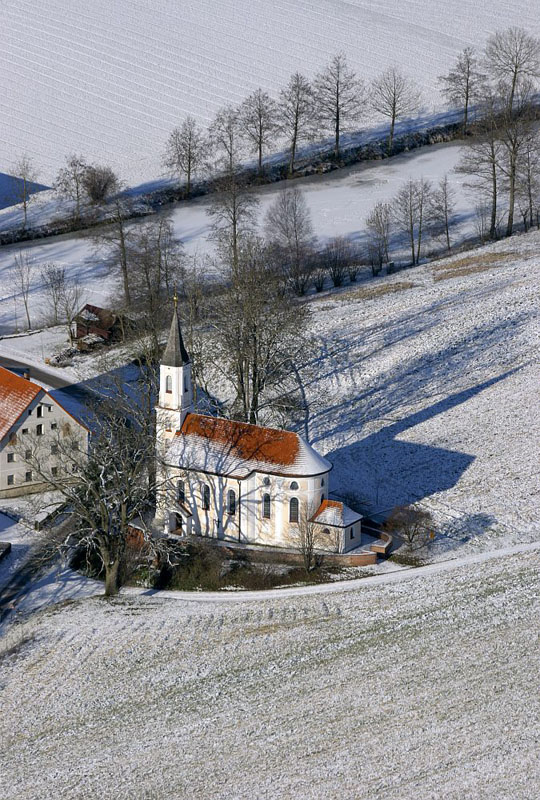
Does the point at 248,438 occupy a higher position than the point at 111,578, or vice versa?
the point at 248,438

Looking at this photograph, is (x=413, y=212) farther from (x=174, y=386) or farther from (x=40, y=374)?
(x=174, y=386)

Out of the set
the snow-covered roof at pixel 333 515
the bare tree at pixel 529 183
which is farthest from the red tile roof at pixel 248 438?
the bare tree at pixel 529 183

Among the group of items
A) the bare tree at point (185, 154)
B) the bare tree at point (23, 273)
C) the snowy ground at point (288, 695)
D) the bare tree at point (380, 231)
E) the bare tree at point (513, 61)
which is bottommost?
the snowy ground at point (288, 695)

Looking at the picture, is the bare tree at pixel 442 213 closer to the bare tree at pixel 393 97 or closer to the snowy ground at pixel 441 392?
the snowy ground at pixel 441 392

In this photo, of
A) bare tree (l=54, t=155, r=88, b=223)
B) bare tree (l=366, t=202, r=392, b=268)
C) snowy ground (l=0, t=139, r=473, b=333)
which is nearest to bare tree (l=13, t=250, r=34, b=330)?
snowy ground (l=0, t=139, r=473, b=333)

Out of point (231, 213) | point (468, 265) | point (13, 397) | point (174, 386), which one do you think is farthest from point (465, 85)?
point (174, 386)

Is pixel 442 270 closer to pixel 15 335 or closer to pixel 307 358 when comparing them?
pixel 307 358
